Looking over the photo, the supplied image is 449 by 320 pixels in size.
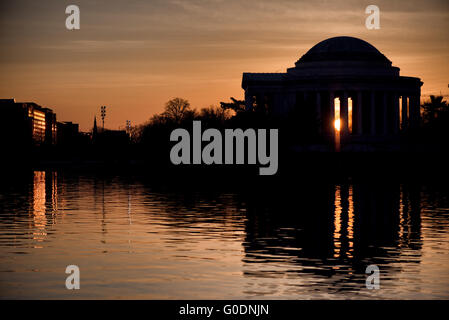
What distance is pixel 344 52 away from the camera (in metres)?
152

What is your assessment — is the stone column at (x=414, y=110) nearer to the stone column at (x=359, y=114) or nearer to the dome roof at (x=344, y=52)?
the dome roof at (x=344, y=52)

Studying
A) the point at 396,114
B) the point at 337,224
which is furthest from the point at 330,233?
the point at 396,114

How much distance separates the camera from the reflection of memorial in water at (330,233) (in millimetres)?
22891

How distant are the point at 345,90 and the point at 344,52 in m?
6.44

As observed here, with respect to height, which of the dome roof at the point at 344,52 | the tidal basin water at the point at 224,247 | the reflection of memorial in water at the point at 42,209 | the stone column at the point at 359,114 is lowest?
the tidal basin water at the point at 224,247

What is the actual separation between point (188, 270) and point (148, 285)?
7.21 ft

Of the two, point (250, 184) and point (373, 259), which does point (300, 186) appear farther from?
point (373, 259)

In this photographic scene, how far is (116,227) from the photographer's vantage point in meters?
32.5

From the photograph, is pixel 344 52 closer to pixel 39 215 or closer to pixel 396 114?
pixel 396 114

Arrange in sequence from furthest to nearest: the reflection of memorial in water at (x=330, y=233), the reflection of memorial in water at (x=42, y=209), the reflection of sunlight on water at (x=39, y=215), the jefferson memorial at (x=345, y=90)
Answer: the jefferson memorial at (x=345, y=90), the reflection of memorial in water at (x=42, y=209), the reflection of sunlight on water at (x=39, y=215), the reflection of memorial in water at (x=330, y=233)

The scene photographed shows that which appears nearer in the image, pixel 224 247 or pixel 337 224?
pixel 224 247

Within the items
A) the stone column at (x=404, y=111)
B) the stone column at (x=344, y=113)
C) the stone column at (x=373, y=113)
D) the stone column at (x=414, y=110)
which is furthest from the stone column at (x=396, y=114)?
the stone column at (x=344, y=113)

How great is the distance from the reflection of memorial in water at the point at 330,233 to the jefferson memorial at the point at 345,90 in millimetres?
98409
